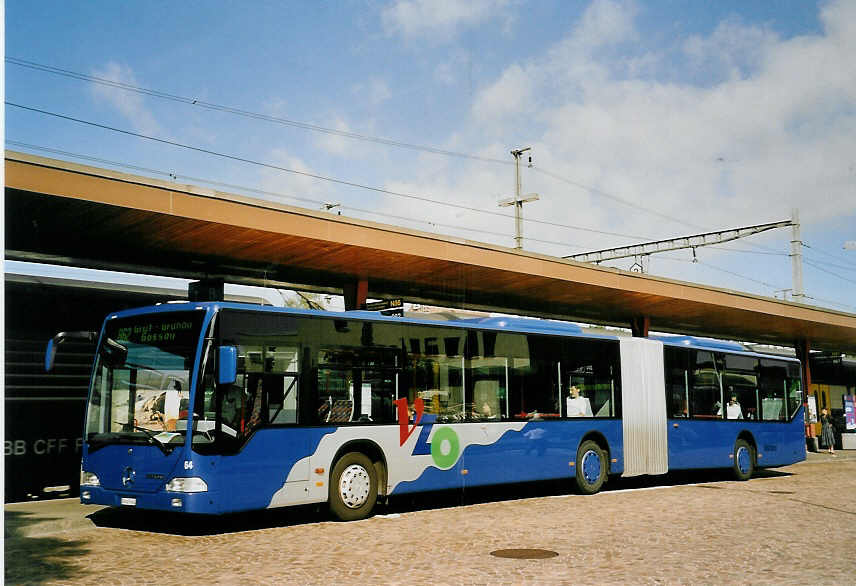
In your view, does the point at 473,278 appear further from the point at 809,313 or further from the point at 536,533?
the point at 809,313

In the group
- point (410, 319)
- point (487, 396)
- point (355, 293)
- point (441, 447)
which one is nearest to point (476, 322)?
point (487, 396)

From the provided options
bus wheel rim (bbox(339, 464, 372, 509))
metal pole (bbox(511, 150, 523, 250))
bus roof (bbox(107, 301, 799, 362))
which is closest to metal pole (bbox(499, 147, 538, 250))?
metal pole (bbox(511, 150, 523, 250))

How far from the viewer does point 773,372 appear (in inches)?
866

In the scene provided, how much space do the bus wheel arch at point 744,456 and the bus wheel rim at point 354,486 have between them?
35.2 ft

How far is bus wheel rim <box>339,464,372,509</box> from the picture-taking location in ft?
42.2

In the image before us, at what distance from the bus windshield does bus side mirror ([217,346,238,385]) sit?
1.41 ft

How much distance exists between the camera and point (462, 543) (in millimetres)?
10742

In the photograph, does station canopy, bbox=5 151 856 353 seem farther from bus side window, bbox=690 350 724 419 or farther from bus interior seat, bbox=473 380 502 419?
bus interior seat, bbox=473 380 502 419

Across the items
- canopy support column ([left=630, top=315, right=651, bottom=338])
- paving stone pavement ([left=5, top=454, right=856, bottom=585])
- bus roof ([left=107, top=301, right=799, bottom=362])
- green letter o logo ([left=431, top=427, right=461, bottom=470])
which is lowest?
paving stone pavement ([left=5, top=454, right=856, bottom=585])

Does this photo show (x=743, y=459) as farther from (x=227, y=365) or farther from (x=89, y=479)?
(x=89, y=479)

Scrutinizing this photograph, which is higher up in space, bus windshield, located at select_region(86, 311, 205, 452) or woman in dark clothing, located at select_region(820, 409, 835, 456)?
bus windshield, located at select_region(86, 311, 205, 452)

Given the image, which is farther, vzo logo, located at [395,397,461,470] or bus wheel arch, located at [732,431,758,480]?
bus wheel arch, located at [732,431,758,480]

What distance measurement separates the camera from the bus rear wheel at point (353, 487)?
12750 millimetres

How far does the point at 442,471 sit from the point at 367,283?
8178 mm
